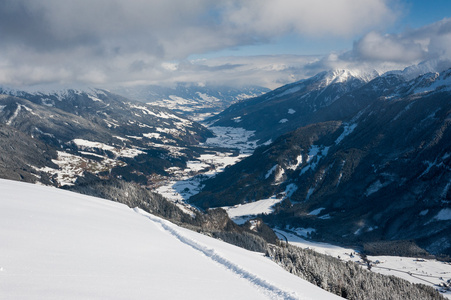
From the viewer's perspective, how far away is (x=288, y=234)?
634 ft

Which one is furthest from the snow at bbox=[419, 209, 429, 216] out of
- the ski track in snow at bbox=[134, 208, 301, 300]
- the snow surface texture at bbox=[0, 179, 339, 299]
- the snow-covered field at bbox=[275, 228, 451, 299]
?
the snow surface texture at bbox=[0, 179, 339, 299]

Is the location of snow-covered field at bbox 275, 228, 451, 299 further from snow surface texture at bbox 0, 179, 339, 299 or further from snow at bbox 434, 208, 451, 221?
snow surface texture at bbox 0, 179, 339, 299

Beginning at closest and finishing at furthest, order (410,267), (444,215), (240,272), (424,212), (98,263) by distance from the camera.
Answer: (98,263) < (240,272) < (410,267) < (444,215) < (424,212)

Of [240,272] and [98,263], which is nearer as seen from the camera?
[98,263]

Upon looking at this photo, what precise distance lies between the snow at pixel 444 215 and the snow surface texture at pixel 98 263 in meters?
189

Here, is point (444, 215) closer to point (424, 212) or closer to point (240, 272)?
point (424, 212)

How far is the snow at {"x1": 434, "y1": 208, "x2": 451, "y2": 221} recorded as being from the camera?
17000 centimetres

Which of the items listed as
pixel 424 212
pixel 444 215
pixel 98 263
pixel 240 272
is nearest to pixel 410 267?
pixel 444 215

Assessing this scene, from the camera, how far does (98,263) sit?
21125 millimetres

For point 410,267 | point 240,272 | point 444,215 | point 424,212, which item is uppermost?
point 424,212

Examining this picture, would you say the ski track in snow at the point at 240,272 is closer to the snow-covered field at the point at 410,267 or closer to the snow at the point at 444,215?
the snow-covered field at the point at 410,267

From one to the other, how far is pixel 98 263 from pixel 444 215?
207 meters

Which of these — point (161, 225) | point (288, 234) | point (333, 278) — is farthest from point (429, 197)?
point (161, 225)

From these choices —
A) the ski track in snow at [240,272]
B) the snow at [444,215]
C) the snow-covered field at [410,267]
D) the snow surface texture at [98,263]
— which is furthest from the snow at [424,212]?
the snow surface texture at [98,263]
